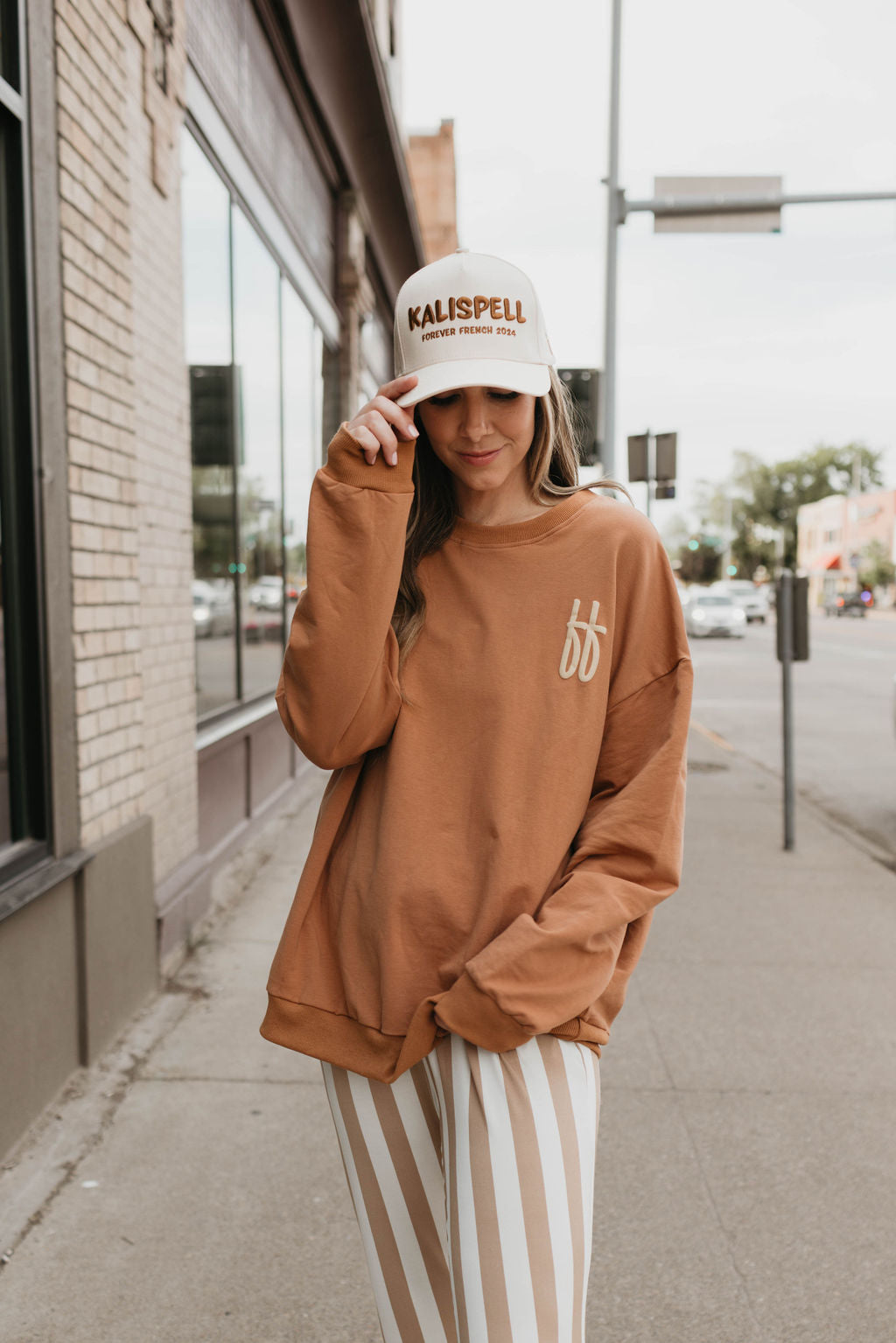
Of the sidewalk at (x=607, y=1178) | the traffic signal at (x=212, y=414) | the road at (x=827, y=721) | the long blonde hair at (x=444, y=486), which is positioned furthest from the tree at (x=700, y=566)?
the long blonde hair at (x=444, y=486)

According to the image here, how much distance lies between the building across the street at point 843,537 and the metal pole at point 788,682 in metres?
67.6

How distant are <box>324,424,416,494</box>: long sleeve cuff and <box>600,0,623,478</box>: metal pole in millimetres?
10463

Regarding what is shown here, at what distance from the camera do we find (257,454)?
7.52 m

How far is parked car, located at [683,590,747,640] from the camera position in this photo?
36.5 m

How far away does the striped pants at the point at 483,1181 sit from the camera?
1.45 m

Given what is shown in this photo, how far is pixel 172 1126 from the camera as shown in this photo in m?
3.41

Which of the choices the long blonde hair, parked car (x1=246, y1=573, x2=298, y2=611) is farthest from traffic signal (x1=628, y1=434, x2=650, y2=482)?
the long blonde hair

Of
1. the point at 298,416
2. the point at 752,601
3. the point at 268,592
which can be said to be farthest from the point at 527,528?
the point at 752,601

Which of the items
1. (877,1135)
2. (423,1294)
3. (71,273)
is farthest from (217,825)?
(423,1294)

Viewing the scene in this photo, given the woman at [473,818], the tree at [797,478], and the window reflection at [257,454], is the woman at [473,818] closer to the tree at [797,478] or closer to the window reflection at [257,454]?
the window reflection at [257,454]

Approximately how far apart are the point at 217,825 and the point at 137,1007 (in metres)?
1.97

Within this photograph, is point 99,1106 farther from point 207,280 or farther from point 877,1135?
point 207,280

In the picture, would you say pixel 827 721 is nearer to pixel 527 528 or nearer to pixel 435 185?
pixel 527 528

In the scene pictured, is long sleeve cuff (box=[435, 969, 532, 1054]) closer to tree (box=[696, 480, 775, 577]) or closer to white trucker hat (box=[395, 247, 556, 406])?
white trucker hat (box=[395, 247, 556, 406])
